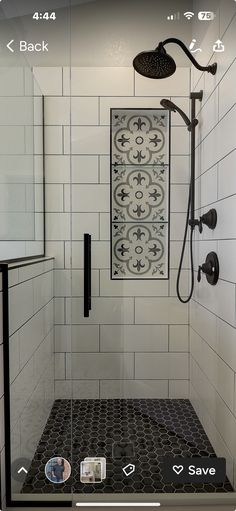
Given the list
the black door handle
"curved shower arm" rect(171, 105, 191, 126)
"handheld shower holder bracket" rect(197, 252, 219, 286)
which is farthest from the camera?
"curved shower arm" rect(171, 105, 191, 126)

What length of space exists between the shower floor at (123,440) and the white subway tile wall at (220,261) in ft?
0.34

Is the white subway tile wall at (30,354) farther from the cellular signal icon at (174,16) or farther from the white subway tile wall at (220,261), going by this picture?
the cellular signal icon at (174,16)

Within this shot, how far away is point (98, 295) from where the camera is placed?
5.53ft

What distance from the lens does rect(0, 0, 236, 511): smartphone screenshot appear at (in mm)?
1282

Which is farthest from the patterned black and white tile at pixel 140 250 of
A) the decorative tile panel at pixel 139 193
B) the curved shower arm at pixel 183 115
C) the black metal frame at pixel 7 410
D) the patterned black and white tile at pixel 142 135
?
the black metal frame at pixel 7 410

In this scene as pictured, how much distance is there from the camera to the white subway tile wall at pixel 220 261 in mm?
1214

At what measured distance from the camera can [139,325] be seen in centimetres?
170

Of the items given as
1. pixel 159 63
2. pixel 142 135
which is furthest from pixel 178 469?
pixel 159 63

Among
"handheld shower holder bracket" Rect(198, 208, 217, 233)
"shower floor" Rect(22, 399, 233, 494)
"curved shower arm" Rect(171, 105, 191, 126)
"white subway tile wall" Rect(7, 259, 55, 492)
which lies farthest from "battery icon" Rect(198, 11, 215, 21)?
"shower floor" Rect(22, 399, 233, 494)

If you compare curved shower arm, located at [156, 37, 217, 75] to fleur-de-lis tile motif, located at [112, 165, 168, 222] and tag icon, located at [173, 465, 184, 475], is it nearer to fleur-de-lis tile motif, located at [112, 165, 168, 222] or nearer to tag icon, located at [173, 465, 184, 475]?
fleur-de-lis tile motif, located at [112, 165, 168, 222]

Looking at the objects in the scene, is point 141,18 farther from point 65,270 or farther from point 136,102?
point 65,270

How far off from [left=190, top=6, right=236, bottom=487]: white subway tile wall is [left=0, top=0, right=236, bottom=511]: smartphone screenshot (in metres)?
0.01

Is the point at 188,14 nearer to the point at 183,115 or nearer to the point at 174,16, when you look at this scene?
the point at 174,16

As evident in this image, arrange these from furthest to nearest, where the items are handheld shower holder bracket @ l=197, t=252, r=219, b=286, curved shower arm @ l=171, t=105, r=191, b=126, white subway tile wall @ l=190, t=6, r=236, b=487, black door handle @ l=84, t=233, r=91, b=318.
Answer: curved shower arm @ l=171, t=105, r=191, b=126 < black door handle @ l=84, t=233, r=91, b=318 < handheld shower holder bracket @ l=197, t=252, r=219, b=286 < white subway tile wall @ l=190, t=6, r=236, b=487
